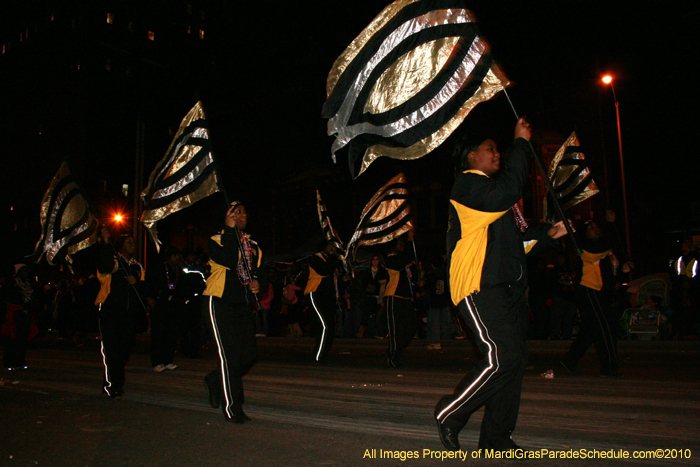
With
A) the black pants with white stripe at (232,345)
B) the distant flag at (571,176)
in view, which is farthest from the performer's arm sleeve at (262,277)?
the distant flag at (571,176)

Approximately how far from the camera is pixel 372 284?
54.9 feet

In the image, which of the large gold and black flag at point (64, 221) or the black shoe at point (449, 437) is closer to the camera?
the black shoe at point (449, 437)

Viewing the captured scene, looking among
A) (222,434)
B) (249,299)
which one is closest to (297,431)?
(222,434)

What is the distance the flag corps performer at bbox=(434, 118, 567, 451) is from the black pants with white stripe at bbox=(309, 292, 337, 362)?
6445mm

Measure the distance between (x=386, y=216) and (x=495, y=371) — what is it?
916cm

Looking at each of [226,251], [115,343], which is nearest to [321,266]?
[115,343]

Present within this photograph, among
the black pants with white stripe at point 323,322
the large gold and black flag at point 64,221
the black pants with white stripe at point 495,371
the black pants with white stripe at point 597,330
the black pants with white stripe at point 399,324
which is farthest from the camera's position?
the large gold and black flag at point 64,221

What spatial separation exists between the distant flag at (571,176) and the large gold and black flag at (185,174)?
5.96m

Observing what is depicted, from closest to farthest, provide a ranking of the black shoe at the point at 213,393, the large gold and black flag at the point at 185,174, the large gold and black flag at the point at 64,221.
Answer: the black shoe at the point at 213,393 < the large gold and black flag at the point at 185,174 < the large gold and black flag at the point at 64,221

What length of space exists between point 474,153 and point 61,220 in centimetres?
878

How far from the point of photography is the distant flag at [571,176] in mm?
11086

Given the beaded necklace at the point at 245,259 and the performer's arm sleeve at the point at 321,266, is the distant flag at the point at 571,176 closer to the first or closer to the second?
the performer's arm sleeve at the point at 321,266

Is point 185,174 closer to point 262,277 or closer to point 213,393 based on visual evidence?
point 262,277

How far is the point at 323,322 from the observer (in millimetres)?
10703
